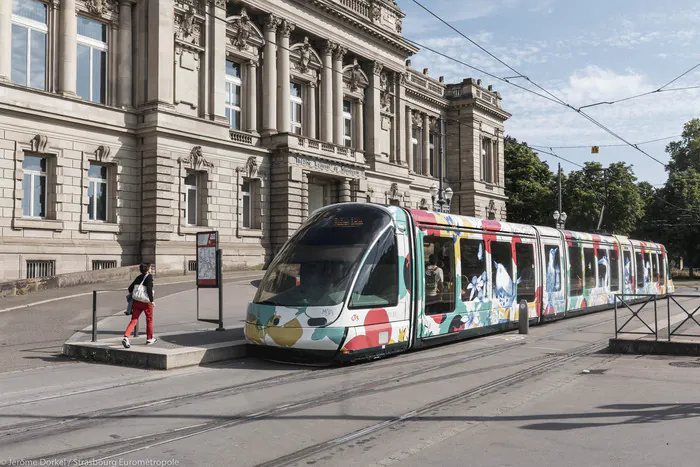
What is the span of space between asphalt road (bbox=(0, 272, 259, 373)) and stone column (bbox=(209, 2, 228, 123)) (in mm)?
12389

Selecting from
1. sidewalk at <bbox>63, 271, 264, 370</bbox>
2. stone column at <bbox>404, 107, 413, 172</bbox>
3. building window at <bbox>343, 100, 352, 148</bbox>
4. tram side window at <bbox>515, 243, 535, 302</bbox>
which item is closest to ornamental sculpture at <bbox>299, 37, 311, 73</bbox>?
building window at <bbox>343, 100, 352, 148</bbox>

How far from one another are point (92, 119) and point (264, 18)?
1327 cm

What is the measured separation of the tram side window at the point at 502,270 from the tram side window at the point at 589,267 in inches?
250

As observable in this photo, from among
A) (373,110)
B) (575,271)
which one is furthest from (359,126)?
(575,271)

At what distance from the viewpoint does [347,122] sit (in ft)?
155

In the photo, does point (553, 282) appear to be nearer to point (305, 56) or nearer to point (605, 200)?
point (305, 56)

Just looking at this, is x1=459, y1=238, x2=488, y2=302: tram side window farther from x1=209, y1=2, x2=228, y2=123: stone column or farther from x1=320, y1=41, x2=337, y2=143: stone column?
x1=320, y1=41, x2=337, y2=143: stone column

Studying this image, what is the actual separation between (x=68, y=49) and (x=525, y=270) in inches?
883

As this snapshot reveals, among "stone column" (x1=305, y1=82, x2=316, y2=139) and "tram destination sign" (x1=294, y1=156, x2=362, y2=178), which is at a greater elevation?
"stone column" (x1=305, y1=82, x2=316, y2=139)

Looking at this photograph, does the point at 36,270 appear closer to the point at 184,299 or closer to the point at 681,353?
the point at 184,299

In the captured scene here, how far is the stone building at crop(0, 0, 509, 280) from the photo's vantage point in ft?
92.5

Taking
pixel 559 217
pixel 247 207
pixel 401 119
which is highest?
pixel 401 119

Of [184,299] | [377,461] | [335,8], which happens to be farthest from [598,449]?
[335,8]

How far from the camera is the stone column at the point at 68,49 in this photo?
95.4ft
